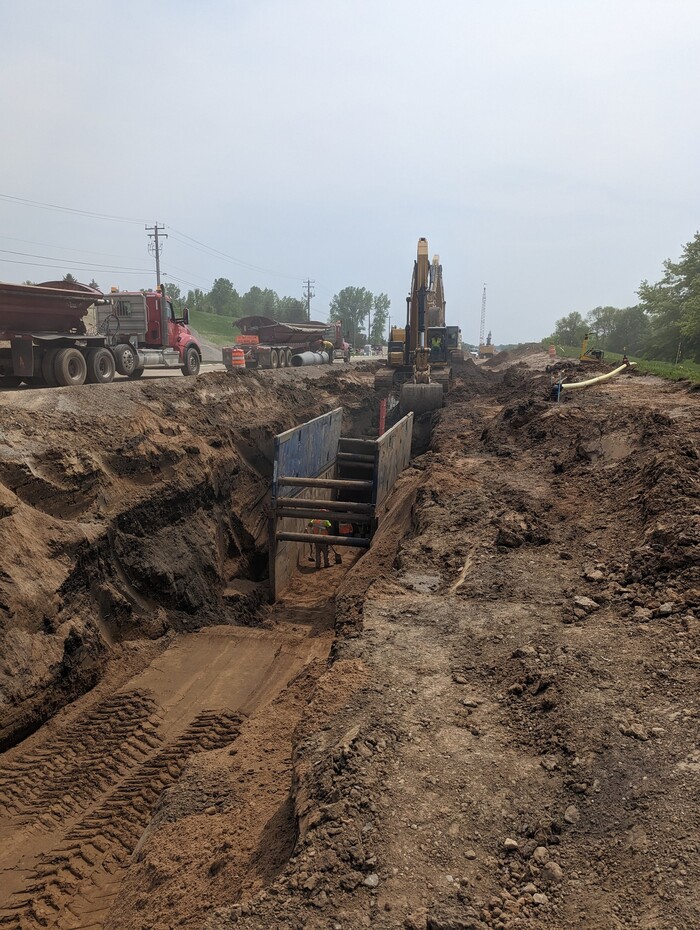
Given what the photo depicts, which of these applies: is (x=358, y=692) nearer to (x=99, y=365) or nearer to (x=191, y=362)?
(x=99, y=365)

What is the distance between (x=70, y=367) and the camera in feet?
43.0

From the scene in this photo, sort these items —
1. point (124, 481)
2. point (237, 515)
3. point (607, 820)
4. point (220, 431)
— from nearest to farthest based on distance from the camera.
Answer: point (607, 820)
point (124, 481)
point (237, 515)
point (220, 431)

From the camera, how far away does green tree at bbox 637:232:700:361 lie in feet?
100

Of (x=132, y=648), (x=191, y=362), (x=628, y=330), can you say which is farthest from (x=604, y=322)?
(x=132, y=648)

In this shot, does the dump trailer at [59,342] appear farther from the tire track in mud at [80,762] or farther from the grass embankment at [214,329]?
the grass embankment at [214,329]

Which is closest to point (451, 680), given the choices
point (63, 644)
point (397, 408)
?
point (63, 644)

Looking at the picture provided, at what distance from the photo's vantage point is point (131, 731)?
630 centimetres

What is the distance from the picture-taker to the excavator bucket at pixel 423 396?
1925 centimetres

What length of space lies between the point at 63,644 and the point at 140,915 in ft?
12.3

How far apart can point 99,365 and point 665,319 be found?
33403 millimetres

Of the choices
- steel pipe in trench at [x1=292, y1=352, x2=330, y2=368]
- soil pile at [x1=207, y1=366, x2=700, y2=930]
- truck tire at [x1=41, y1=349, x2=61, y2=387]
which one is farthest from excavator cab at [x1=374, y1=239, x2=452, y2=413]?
soil pile at [x1=207, y1=366, x2=700, y2=930]

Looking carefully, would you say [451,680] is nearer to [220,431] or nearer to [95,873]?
[95,873]

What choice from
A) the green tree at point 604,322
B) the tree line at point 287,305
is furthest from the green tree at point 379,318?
the green tree at point 604,322

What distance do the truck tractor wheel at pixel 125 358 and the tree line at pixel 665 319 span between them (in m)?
22.2
